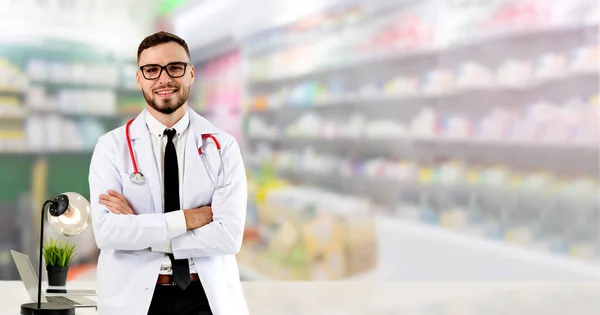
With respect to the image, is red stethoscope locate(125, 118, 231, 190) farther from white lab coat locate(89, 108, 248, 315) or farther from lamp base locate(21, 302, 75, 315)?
lamp base locate(21, 302, 75, 315)

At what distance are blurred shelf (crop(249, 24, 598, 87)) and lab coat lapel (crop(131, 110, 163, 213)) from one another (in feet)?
13.8

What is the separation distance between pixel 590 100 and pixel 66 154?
3.70 m

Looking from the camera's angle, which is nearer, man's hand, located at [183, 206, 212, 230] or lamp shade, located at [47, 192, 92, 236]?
man's hand, located at [183, 206, 212, 230]

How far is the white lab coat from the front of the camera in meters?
1.70

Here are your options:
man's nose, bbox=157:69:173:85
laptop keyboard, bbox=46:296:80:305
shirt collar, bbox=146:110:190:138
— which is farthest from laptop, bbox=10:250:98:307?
man's nose, bbox=157:69:173:85

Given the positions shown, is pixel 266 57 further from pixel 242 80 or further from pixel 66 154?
pixel 66 154

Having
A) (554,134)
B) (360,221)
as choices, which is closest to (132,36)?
(360,221)

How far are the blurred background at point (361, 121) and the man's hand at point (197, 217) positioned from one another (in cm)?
402

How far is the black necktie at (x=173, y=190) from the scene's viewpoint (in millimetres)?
1707

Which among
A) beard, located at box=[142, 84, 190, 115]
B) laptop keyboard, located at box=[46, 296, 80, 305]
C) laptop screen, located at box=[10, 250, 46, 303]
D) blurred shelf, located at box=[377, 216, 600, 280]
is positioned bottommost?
blurred shelf, located at box=[377, 216, 600, 280]

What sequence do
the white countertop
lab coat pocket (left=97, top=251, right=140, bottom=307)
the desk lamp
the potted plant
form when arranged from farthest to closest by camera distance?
1. the white countertop
2. the potted plant
3. the desk lamp
4. lab coat pocket (left=97, top=251, right=140, bottom=307)

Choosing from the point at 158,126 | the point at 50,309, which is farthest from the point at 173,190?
the point at 50,309

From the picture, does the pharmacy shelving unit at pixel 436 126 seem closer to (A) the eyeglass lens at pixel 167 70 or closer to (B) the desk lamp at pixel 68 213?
(B) the desk lamp at pixel 68 213

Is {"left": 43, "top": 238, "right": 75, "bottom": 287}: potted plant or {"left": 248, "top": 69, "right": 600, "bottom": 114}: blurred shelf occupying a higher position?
{"left": 248, "top": 69, "right": 600, "bottom": 114}: blurred shelf
